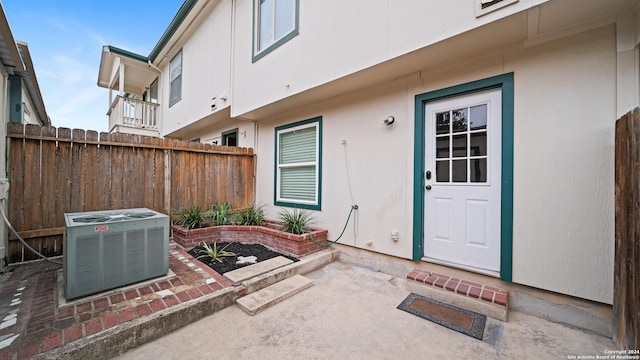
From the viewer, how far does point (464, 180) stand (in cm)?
292

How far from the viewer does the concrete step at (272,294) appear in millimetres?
2412

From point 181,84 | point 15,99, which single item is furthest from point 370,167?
point 181,84

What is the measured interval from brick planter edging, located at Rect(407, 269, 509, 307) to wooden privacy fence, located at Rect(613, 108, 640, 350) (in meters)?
0.75

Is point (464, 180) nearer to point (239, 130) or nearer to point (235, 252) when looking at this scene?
point (235, 252)

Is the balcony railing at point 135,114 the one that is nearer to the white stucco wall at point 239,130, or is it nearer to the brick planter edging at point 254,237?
the white stucco wall at point 239,130

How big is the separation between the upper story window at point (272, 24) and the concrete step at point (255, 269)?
12.4 feet

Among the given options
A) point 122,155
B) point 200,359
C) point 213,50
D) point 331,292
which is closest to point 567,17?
point 331,292

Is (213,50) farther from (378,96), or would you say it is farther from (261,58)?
(378,96)

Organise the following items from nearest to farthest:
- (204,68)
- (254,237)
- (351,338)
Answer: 1. (351,338)
2. (254,237)
3. (204,68)

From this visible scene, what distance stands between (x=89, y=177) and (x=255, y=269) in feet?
9.96

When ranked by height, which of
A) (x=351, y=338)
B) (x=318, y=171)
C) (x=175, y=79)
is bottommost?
(x=351, y=338)

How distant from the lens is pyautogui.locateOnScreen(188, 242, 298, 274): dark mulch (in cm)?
316

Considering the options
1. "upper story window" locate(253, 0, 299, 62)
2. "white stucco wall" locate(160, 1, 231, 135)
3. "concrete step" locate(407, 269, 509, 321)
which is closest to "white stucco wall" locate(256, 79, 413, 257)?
"concrete step" locate(407, 269, 509, 321)

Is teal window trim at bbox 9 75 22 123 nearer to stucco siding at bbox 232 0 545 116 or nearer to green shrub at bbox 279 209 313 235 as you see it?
stucco siding at bbox 232 0 545 116
